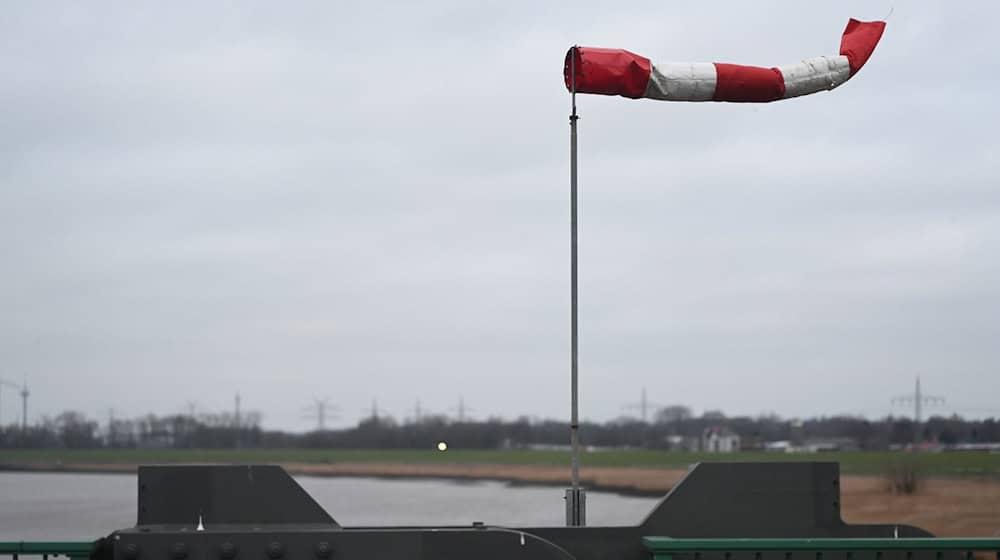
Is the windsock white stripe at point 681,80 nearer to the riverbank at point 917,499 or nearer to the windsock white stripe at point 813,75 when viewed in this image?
the windsock white stripe at point 813,75

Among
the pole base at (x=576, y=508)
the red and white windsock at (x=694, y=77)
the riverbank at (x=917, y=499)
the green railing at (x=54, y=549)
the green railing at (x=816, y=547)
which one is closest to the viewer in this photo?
the green railing at (x=54, y=549)

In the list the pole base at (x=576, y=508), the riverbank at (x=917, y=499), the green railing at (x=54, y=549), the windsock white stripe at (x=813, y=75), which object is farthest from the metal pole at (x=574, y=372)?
the riverbank at (x=917, y=499)

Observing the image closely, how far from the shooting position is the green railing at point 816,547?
24.9 ft

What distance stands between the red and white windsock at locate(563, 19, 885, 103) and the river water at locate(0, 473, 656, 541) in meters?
27.4

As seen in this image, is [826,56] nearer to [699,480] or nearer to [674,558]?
[699,480]

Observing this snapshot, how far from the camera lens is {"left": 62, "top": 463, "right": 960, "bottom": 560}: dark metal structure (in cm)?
766

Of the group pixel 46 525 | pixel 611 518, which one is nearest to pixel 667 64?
pixel 611 518

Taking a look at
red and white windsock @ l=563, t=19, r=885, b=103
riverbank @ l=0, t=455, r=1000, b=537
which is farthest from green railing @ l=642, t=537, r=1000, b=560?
riverbank @ l=0, t=455, r=1000, b=537

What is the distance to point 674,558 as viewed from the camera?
25.3 feet

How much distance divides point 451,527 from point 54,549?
261 cm

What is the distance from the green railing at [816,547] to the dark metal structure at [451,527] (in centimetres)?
2

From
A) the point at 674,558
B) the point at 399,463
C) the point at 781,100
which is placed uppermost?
the point at 781,100

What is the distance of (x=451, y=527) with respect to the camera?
319 inches

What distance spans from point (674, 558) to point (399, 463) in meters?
120
